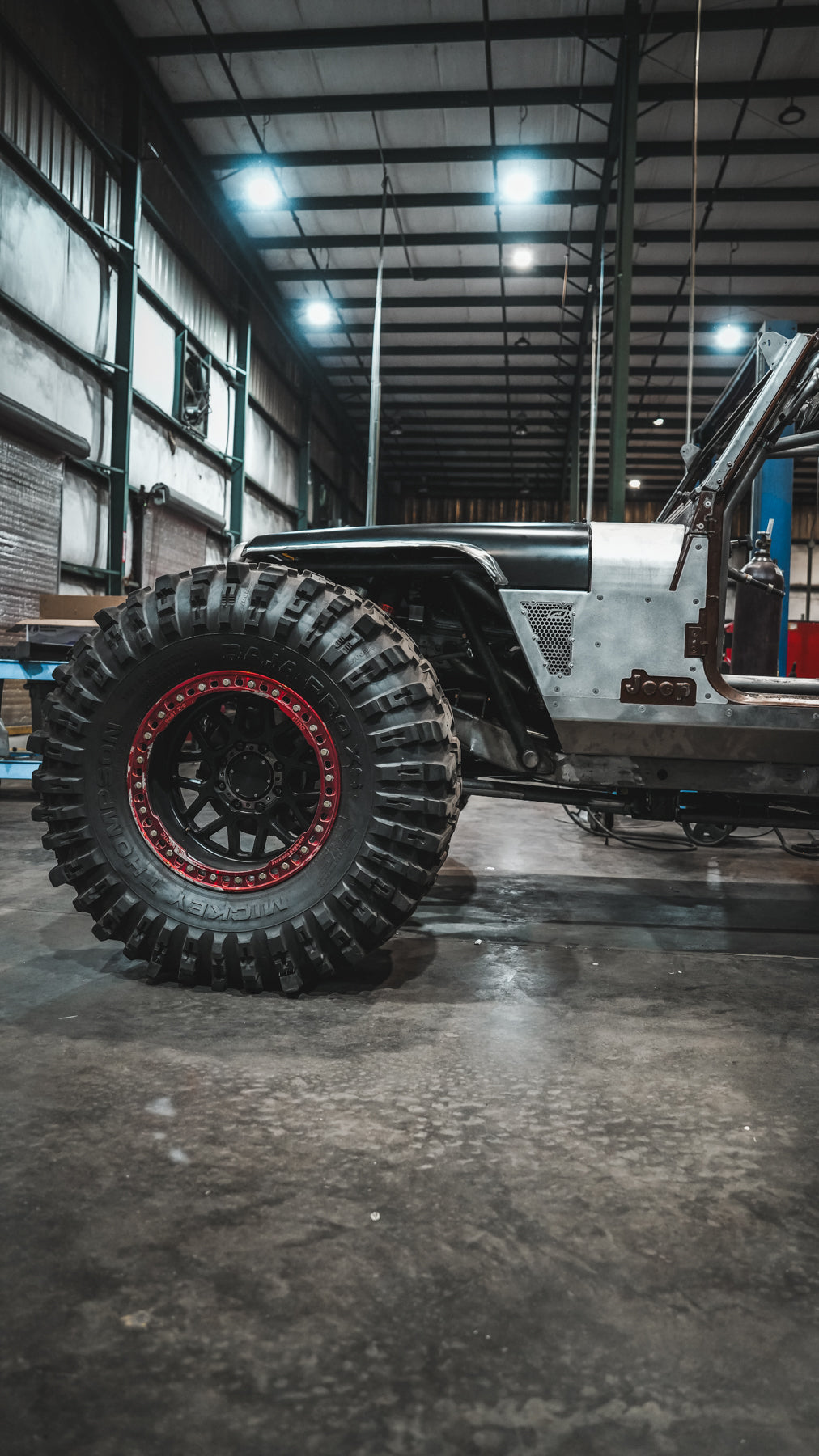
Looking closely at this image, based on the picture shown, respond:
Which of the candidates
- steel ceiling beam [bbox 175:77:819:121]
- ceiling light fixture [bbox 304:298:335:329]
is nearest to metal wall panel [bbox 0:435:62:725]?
steel ceiling beam [bbox 175:77:819:121]

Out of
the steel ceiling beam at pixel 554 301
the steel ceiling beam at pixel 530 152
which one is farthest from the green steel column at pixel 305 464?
the steel ceiling beam at pixel 530 152

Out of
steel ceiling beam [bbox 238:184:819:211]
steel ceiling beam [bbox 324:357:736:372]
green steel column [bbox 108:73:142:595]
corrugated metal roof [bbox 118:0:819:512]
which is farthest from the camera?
steel ceiling beam [bbox 324:357:736:372]

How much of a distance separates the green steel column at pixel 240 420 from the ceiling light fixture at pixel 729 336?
8766 mm

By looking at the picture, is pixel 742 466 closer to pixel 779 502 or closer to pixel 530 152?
pixel 779 502

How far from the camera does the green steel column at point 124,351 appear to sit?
437 inches

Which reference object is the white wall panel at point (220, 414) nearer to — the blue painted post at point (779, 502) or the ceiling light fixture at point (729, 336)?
the ceiling light fixture at point (729, 336)

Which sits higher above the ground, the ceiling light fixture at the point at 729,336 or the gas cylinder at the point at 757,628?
the ceiling light fixture at the point at 729,336

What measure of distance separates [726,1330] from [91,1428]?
85cm

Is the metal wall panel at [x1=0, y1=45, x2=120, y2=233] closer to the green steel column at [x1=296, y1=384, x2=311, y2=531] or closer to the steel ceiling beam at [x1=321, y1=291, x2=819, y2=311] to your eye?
the steel ceiling beam at [x1=321, y1=291, x2=819, y2=311]

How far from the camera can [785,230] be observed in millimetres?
13773

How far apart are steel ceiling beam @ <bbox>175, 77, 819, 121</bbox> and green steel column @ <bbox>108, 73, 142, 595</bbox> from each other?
64.0 inches

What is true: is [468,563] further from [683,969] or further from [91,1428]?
[91,1428]

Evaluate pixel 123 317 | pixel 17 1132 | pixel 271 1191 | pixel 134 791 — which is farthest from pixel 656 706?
pixel 123 317

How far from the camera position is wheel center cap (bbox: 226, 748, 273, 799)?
111 inches
